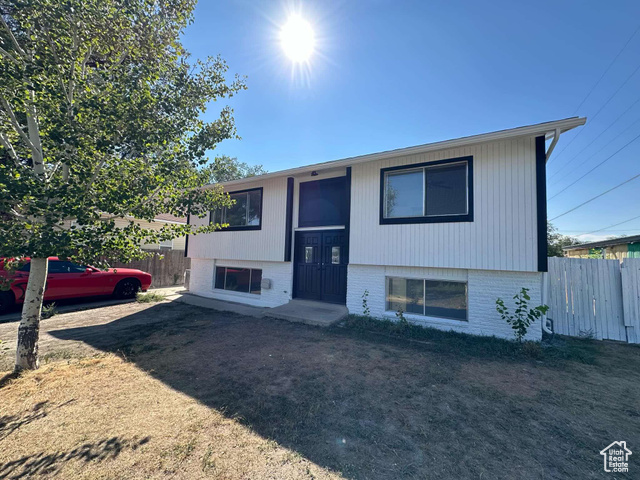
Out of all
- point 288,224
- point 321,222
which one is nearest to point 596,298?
point 321,222

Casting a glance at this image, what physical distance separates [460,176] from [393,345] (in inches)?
150

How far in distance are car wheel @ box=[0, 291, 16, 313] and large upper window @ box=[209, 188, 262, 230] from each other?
555 cm

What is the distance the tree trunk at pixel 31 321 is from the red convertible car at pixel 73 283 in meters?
3.38

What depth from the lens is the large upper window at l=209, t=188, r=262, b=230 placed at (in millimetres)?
8641

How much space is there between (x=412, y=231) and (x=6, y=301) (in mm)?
10474

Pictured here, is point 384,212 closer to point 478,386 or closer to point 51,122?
point 478,386

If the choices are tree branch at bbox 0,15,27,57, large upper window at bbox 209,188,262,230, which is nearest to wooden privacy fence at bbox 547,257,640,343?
large upper window at bbox 209,188,262,230

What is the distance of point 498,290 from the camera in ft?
17.2

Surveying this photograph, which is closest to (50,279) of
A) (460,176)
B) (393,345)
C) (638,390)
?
(393,345)

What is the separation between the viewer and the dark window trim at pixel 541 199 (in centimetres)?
476

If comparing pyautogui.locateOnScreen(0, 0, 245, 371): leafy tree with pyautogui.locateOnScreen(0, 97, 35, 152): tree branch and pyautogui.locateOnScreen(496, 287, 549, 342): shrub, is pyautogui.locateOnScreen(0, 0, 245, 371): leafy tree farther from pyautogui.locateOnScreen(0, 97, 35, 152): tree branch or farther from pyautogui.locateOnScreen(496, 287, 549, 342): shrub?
pyautogui.locateOnScreen(496, 287, 549, 342): shrub

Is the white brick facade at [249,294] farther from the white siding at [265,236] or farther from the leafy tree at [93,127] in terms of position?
the leafy tree at [93,127]

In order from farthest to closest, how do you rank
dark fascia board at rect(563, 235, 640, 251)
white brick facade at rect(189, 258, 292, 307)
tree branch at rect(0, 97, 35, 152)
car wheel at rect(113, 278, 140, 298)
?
dark fascia board at rect(563, 235, 640, 251) → car wheel at rect(113, 278, 140, 298) → white brick facade at rect(189, 258, 292, 307) → tree branch at rect(0, 97, 35, 152)

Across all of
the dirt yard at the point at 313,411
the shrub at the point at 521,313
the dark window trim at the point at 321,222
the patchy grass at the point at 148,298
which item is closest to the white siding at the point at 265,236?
the dark window trim at the point at 321,222
